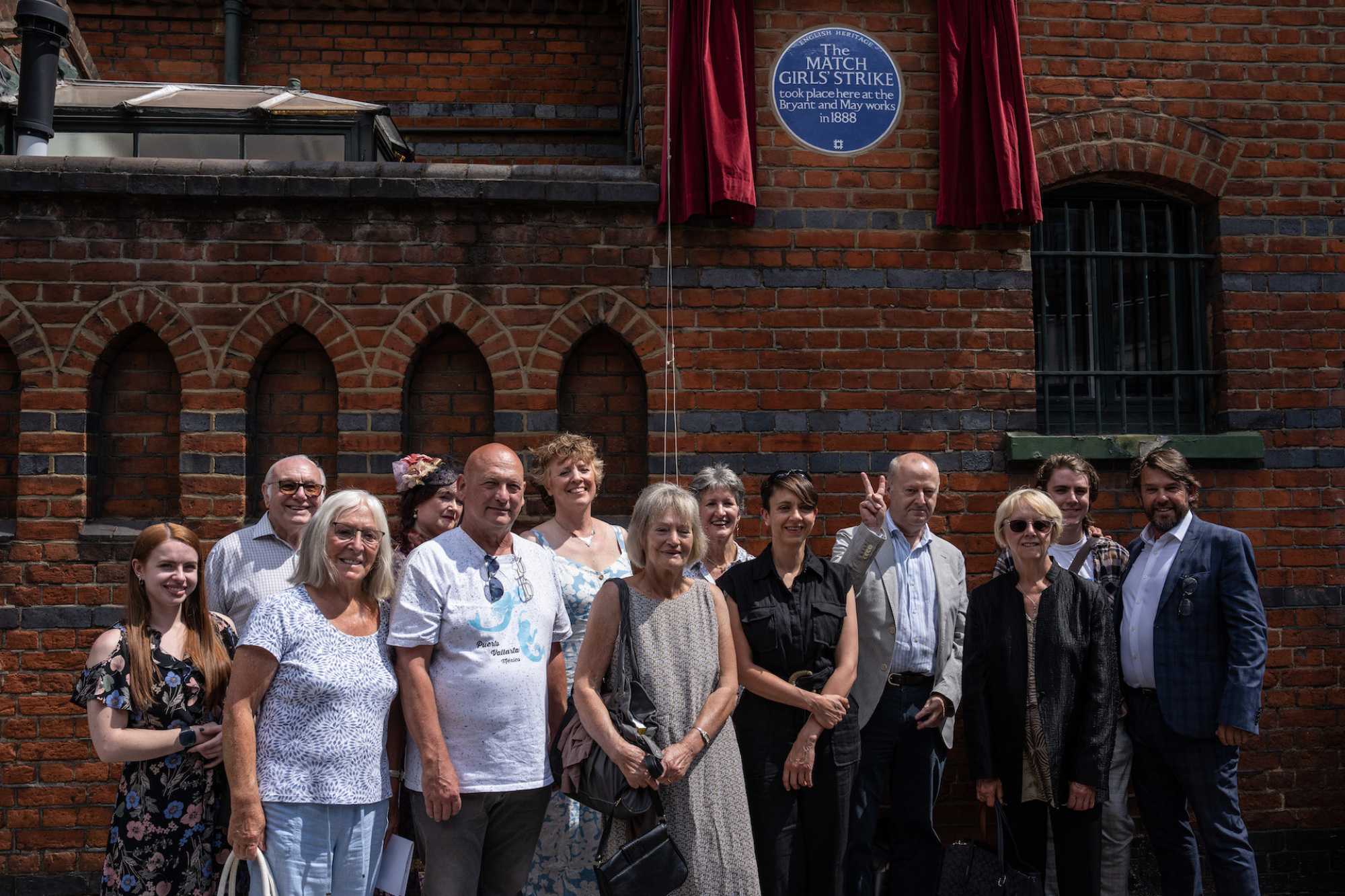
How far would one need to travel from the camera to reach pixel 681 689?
3.35m

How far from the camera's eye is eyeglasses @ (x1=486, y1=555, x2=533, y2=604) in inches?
130

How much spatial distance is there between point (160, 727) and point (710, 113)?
372cm

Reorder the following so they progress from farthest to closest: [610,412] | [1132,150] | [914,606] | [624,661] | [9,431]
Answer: [1132,150] → [610,412] → [9,431] → [914,606] → [624,661]

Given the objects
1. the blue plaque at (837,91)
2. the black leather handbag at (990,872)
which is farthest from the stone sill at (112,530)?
the black leather handbag at (990,872)

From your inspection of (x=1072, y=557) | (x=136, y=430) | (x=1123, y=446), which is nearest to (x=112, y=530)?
(x=136, y=430)

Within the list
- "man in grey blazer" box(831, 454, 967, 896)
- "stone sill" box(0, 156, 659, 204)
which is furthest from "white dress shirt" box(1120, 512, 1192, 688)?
"stone sill" box(0, 156, 659, 204)

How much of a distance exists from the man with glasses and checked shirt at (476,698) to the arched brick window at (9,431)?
2.87 meters

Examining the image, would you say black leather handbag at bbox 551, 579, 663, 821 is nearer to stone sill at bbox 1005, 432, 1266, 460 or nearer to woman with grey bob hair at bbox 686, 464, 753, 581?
woman with grey bob hair at bbox 686, 464, 753, 581

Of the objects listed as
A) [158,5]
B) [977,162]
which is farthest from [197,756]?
[158,5]

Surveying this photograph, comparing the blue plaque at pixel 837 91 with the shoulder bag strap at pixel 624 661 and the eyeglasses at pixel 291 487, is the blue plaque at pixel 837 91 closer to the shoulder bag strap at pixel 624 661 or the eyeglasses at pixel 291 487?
the shoulder bag strap at pixel 624 661

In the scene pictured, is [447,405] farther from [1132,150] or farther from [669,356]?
[1132,150]

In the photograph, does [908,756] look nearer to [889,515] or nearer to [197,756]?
[889,515]

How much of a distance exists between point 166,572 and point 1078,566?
12.3 ft

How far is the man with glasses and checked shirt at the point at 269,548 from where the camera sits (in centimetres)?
388
